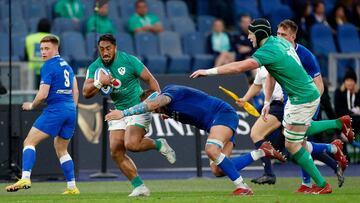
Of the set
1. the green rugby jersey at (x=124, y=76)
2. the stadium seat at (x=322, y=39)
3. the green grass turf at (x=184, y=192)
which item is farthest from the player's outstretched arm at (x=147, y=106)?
the stadium seat at (x=322, y=39)

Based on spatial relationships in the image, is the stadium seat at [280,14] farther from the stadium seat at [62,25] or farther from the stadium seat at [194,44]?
the stadium seat at [62,25]

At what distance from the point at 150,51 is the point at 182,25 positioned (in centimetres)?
142

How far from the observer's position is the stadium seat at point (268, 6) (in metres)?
29.8

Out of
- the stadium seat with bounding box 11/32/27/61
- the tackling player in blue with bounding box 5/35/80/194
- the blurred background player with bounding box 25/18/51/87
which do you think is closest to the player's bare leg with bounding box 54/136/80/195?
the tackling player in blue with bounding box 5/35/80/194

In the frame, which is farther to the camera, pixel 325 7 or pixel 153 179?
pixel 325 7

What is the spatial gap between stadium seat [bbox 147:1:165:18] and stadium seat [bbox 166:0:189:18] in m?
0.21

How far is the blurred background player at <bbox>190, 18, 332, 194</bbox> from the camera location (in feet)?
52.6

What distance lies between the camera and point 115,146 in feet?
56.7

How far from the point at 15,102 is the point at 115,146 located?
241 inches

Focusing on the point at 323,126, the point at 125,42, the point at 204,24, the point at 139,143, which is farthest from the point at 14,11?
the point at 323,126

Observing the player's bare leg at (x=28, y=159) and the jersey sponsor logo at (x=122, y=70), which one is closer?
the player's bare leg at (x=28, y=159)

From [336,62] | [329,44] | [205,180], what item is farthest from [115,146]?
[329,44]

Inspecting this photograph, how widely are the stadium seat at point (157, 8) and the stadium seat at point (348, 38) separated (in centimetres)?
407

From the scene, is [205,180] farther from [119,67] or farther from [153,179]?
[119,67]
